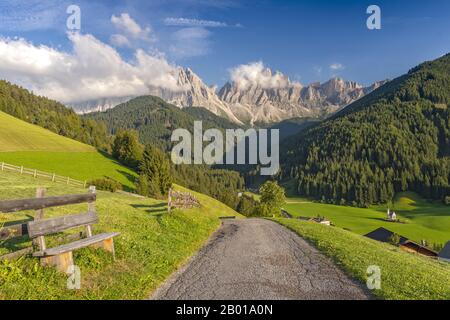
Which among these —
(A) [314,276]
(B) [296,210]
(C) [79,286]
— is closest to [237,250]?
(A) [314,276]

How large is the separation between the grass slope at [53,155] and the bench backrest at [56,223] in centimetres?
8388

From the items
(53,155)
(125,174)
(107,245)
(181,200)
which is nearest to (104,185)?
(125,174)

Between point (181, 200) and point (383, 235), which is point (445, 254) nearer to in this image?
point (383, 235)

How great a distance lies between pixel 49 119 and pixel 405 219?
166872 mm

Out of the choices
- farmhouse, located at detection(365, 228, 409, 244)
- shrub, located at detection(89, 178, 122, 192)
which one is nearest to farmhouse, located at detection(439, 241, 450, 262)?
farmhouse, located at detection(365, 228, 409, 244)

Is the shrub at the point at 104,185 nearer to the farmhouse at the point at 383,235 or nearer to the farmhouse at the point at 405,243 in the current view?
the farmhouse at the point at 405,243

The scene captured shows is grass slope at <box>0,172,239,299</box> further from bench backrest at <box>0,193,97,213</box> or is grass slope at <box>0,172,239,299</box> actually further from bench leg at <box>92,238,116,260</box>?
bench backrest at <box>0,193,97,213</box>

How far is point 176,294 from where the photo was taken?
10898 millimetres

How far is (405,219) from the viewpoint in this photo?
15225 centimetres

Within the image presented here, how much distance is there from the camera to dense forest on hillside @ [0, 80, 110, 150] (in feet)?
507

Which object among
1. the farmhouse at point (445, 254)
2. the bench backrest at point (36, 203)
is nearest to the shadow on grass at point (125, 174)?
the farmhouse at point (445, 254)

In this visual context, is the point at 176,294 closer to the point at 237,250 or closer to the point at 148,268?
the point at 148,268

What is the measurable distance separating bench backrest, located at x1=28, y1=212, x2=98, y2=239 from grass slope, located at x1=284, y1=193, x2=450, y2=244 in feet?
380
